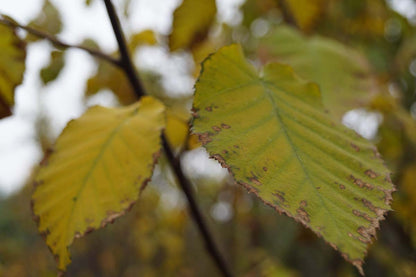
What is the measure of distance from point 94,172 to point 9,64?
18cm

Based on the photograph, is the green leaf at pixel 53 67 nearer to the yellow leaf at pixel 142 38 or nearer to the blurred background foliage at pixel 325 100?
the blurred background foliage at pixel 325 100

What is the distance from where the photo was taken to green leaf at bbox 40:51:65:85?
654 millimetres

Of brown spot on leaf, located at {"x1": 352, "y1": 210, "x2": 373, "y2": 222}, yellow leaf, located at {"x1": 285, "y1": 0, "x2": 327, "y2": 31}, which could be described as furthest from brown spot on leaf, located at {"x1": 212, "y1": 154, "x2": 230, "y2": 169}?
yellow leaf, located at {"x1": 285, "y1": 0, "x2": 327, "y2": 31}

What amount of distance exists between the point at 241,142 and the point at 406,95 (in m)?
1.60

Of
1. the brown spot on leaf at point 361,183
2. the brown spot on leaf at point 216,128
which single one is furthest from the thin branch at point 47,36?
the brown spot on leaf at point 361,183

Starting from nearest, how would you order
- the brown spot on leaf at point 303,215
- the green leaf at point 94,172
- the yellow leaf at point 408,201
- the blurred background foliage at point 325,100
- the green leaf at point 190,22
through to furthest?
the brown spot on leaf at point 303,215 < the green leaf at point 94,172 < the green leaf at point 190,22 < the blurred background foliage at point 325,100 < the yellow leaf at point 408,201

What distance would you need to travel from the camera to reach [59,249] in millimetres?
365

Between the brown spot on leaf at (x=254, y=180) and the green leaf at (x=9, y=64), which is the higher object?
the green leaf at (x=9, y=64)

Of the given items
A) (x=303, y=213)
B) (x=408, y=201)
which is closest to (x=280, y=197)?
(x=303, y=213)

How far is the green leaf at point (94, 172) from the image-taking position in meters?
0.36

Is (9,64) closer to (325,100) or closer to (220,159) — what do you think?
(220,159)

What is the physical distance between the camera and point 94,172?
40cm

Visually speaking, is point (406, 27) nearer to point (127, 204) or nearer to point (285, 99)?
point (285, 99)

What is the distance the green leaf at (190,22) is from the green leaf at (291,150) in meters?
0.22
